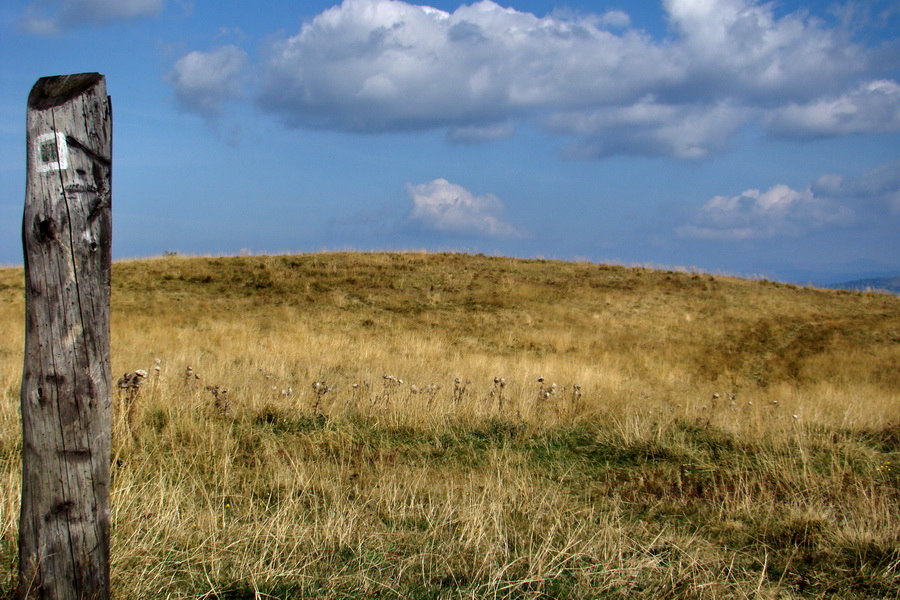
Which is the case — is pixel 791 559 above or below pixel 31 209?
below

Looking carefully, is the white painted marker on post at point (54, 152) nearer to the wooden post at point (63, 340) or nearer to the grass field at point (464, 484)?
the wooden post at point (63, 340)

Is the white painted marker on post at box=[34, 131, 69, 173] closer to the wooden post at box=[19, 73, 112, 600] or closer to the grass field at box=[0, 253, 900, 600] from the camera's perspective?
the wooden post at box=[19, 73, 112, 600]

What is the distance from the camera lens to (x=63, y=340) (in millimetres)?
2865

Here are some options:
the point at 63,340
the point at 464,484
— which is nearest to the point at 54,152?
the point at 63,340

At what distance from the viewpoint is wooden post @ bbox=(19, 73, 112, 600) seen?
2.87m

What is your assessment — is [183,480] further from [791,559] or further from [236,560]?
[791,559]

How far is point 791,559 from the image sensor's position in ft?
13.9

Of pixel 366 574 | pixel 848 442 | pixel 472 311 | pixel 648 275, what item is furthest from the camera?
pixel 648 275

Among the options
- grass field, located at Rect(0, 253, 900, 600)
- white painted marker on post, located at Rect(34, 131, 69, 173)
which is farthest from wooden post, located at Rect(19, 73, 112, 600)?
grass field, located at Rect(0, 253, 900, 600)

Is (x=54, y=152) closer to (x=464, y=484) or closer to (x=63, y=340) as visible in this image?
(x=63, y=340)

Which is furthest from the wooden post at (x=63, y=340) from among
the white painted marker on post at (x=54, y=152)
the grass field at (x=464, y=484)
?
the grass field at (x=464, y=484)

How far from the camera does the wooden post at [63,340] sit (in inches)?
113

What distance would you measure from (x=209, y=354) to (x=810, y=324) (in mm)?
23179

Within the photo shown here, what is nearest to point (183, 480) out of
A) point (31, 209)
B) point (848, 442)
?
point (31, 209)
